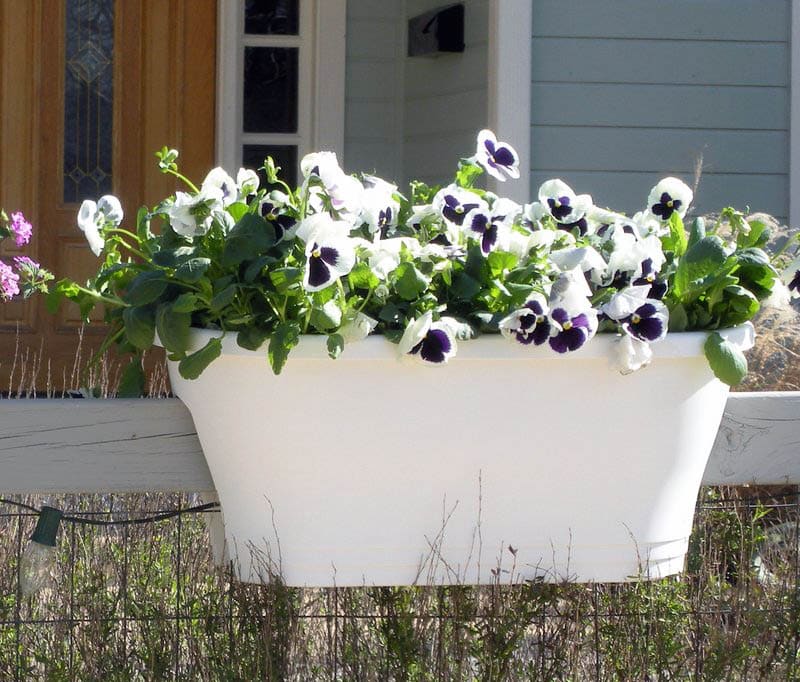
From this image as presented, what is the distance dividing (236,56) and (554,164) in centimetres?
150

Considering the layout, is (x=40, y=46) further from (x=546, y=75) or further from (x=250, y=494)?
(x=250, y=494)

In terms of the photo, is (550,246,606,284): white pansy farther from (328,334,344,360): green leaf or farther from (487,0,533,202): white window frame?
(487,0,533,202): white window frame

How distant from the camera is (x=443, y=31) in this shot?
462 centimetres

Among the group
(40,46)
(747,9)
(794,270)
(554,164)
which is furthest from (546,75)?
(794,270)

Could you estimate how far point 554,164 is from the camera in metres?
4.37

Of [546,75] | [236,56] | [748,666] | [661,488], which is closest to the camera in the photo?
[661,488]

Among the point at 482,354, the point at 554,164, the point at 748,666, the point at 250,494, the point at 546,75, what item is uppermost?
the point at 546,75

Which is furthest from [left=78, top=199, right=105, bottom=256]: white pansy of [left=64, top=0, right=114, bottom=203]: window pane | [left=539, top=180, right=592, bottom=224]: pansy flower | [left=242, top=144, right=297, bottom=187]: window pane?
[left=64, top=0, right=114, bottom=203]: window pane

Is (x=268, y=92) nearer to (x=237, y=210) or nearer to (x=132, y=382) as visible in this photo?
(x=132, y=382)

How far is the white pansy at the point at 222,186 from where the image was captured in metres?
1.41

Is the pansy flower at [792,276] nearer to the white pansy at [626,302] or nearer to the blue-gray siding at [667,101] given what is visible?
the white pansy at [626,302]

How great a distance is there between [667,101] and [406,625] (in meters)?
3.15

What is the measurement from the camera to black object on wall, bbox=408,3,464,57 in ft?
15.1

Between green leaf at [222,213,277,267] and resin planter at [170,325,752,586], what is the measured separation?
90 millimetres
